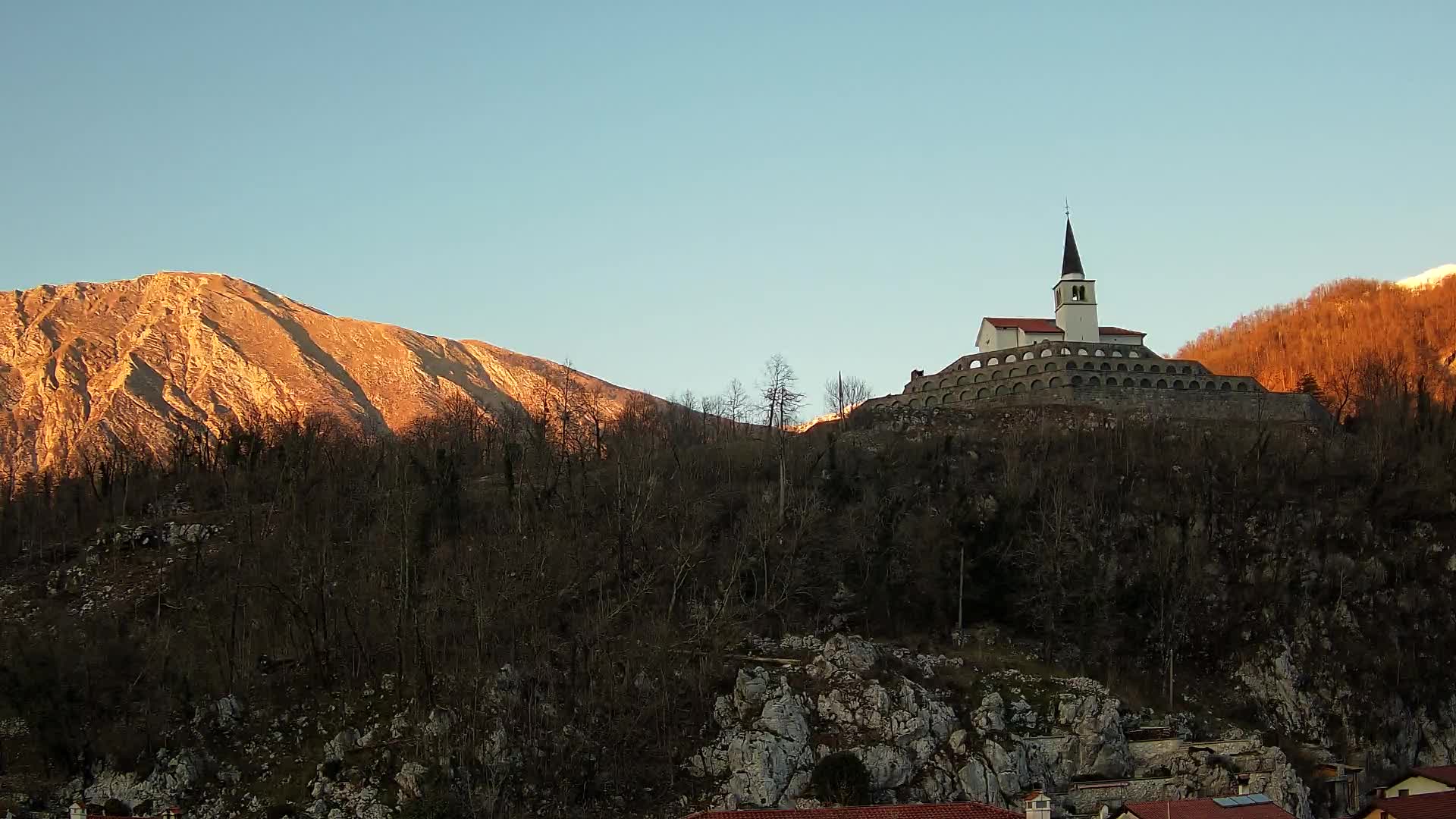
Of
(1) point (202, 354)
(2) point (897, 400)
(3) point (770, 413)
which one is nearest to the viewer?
(3) point (770, 413)

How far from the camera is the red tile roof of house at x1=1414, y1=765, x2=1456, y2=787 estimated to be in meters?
47.6

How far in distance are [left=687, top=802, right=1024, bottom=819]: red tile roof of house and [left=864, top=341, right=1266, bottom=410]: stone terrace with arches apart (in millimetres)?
44725

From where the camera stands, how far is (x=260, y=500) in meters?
72.0

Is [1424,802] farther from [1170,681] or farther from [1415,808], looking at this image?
[1170,681]

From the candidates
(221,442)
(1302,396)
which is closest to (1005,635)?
(1302,396)

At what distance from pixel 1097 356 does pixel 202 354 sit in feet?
401

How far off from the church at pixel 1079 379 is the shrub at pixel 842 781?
126 feet

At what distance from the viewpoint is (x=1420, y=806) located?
42125mm

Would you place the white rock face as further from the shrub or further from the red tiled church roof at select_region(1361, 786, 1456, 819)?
the red tiled church roof at select_region(1361, 786, 1456, 819)

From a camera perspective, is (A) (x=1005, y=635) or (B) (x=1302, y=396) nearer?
(A) (x=1005, y=635)

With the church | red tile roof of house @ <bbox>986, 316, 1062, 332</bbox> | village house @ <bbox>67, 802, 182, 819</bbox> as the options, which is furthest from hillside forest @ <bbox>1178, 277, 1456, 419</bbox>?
village house @ <bbox>67, 802, 182, 819</bbox>

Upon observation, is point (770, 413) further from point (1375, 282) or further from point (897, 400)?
point (1375, 282)

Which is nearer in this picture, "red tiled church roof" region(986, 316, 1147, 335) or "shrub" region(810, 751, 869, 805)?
"shrub" region(810, 751, 869, 805)

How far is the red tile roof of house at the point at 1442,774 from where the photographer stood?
47.6 m
